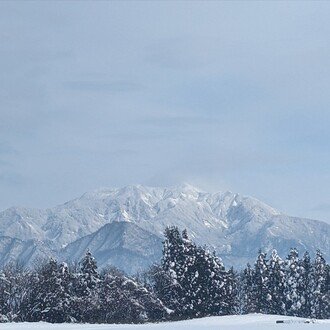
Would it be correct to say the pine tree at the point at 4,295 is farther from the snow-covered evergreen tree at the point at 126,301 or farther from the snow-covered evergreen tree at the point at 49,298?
the snow-covered evergreen tree at the point at 126,301

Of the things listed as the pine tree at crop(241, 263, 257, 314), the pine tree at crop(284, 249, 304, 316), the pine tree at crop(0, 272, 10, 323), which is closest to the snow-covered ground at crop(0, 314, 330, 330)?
the pine tree at crop(0, 272, 10, 323)

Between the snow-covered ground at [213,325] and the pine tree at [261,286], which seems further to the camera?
the pine tree at [261,286]

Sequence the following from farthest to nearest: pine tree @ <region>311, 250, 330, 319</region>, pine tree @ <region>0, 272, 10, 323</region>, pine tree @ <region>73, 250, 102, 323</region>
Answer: pine tree @ <region>311, 250, 330, 319</region> → pine tree @ <region>73, 250, 102, 323</region> → pine tree @ <region>0, 272, 10, 323</region>

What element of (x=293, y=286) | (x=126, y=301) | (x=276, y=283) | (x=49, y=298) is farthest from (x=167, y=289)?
(x=293, y=286)

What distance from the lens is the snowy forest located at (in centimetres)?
10250

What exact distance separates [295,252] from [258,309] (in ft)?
52.3

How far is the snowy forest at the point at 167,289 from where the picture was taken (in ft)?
336

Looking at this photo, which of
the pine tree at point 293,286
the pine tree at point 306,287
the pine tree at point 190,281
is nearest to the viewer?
the pine tree at point 190,281

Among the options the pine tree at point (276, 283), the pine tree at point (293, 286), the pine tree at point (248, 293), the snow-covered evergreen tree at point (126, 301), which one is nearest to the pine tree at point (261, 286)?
the pine tree at point (248, 293)

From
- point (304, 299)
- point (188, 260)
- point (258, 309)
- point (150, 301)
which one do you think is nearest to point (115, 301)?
point (150, 301)

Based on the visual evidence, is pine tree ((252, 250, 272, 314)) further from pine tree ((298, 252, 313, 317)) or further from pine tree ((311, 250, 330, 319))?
pine tree ((311, 250, 330, 319))

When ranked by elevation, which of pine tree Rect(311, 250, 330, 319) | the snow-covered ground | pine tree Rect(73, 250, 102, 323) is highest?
the snow-covered ground

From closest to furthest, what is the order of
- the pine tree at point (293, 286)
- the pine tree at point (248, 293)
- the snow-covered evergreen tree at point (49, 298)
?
the snow-covered evergreen tree at point (49, 298)
the pine tree at point (248, 293)
the pine tree at point (293, 286)

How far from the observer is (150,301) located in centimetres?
11231
